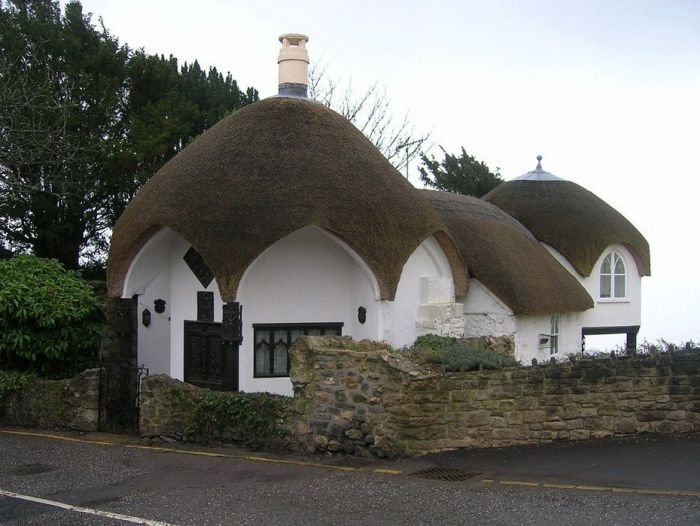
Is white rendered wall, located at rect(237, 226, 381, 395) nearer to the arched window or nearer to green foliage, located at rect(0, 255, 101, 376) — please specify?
green foliage, located at rect(0, 255, 101, 376)

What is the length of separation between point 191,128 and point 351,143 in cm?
1261

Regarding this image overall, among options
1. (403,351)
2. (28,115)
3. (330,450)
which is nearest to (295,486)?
(330,450)

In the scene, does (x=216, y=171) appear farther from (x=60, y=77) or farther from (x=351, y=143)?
(x=60, y=77)

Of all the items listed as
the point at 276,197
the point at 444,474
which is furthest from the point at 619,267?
the point at 444,474

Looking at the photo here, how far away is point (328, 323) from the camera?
14.9 meters

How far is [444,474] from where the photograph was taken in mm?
9625

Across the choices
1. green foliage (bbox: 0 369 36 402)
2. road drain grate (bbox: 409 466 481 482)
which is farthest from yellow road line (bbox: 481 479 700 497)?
green foliage (bbox: 0 369 36 402)

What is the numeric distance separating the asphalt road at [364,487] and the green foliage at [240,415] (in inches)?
13.3

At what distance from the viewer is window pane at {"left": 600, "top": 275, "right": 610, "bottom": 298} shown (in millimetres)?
22125

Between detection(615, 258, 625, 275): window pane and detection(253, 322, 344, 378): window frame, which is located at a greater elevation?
detection(615, 258, 625, 275): window pane

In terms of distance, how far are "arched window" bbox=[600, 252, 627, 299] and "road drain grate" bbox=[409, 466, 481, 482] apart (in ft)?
44.6

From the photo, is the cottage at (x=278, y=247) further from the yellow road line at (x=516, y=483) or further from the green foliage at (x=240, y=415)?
the yellow road line at (x=516, y=483)

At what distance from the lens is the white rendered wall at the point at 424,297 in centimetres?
1516

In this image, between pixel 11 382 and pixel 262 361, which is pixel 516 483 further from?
pixel 11 382
